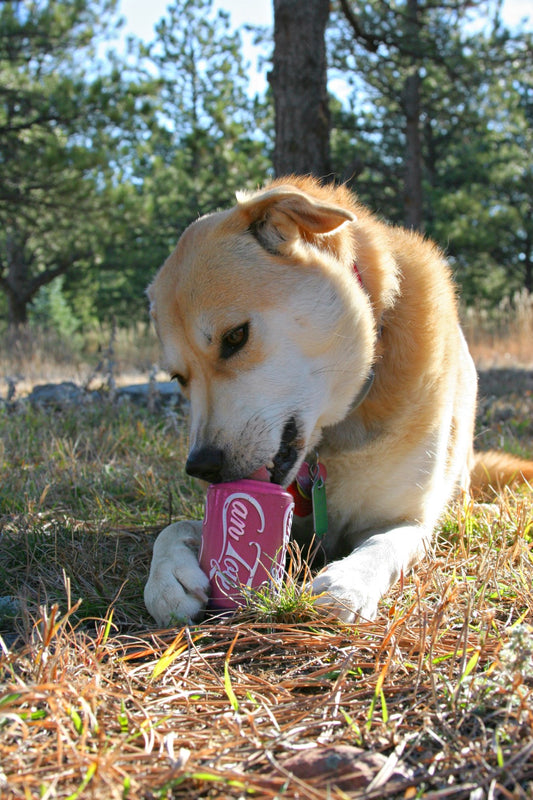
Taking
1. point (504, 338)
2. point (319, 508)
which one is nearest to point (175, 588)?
point (319, 508)

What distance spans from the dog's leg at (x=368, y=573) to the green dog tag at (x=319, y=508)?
0.16m

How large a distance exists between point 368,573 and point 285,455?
47 cm

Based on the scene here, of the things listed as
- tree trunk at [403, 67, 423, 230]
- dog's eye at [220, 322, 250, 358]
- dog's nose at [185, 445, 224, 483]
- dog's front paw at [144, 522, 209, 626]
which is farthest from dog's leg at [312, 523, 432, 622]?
tree trunk at [403, 67, 423, 230]

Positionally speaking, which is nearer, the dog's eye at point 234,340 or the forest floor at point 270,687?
the forest floor at point 270,687

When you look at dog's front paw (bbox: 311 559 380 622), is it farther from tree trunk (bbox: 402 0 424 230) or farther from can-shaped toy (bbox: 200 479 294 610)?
tree trunk (bbox: 402 0 424 230)

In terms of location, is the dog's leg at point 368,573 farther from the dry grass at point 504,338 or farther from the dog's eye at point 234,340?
the dry grass at point 504,338

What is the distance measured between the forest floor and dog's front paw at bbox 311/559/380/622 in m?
0.04

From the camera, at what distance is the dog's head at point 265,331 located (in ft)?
6.93

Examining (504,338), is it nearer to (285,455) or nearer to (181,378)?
(181,378)

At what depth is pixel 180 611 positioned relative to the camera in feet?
6.15

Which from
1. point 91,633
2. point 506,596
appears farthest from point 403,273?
point 91,633

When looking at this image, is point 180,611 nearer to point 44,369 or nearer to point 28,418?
point 28,418

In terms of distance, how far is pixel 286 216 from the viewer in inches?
92.4

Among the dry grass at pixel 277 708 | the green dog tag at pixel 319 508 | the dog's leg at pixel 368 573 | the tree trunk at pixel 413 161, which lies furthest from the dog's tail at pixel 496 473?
the tree trunk at pixel 413 161
